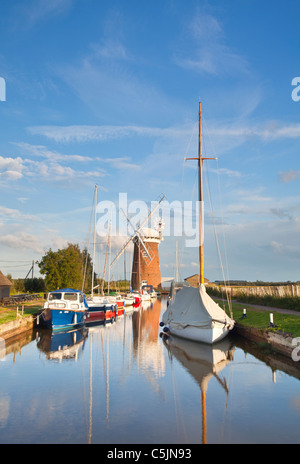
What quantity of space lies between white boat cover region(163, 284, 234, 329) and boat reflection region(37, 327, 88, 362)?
21.2 ft

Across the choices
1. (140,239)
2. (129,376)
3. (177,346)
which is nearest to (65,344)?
(177,346)

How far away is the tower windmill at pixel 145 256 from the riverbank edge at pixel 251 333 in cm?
6024

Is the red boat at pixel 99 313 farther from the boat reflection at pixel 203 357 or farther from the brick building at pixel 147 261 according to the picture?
the brick building at pixel 147 261

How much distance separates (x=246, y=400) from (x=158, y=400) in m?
2.89

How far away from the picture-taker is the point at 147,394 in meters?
13.6

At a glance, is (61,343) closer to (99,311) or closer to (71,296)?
(71,296)

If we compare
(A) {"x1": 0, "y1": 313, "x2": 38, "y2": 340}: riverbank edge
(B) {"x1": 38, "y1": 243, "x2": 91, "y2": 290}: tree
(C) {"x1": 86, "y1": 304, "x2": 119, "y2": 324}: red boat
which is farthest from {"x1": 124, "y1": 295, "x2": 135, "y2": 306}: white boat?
(A) {"x1": 0, "y1": 313, "x2": 38, "y2": 340}: riverbank edge

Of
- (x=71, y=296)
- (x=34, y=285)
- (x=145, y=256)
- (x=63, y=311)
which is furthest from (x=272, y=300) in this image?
(x=145, y=256)

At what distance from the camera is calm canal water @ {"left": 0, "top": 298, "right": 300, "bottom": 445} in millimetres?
9758

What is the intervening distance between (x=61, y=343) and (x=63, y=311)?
5684 millimetres

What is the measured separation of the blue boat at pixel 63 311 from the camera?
30.1 meters

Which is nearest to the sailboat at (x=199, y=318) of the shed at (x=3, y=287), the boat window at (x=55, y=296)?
the boat window at (x=55, y=296)

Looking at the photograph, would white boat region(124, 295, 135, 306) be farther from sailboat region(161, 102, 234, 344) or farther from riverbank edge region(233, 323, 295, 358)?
riverbank edge region(233, 323, 295, 358)

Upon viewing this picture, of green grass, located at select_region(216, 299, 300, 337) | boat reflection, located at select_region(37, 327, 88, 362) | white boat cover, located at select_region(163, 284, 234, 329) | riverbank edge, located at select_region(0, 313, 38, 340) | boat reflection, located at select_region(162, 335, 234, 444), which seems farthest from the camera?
riverbank edge, located at select_region(0, 313, 38, 340)
